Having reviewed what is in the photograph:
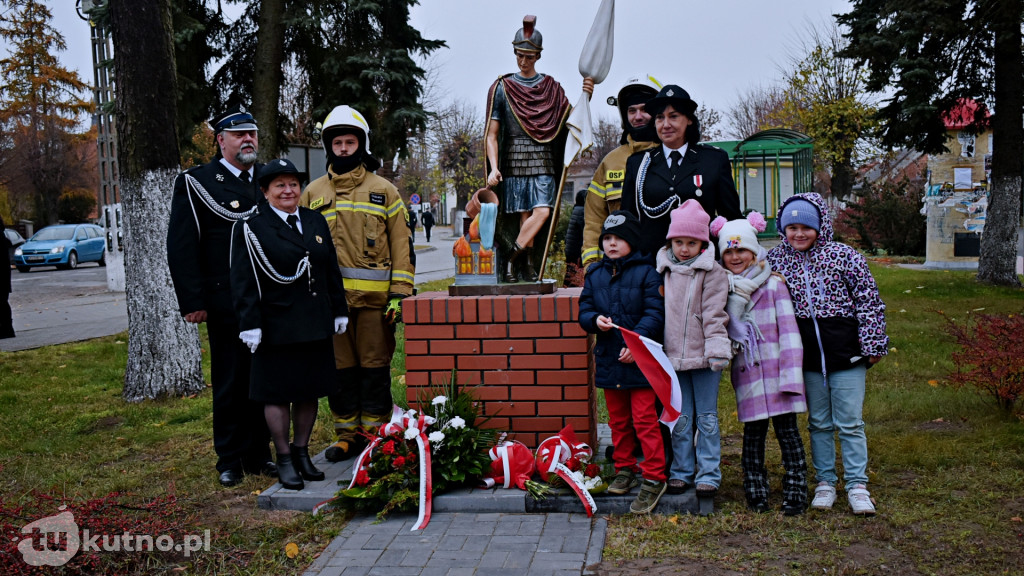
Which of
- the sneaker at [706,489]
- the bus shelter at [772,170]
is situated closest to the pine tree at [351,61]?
the bus shelter at [772,170]

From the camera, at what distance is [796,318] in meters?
4.29


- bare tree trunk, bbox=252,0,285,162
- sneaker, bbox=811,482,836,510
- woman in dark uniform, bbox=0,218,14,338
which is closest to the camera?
sneaker, bbox=811,482,836,510

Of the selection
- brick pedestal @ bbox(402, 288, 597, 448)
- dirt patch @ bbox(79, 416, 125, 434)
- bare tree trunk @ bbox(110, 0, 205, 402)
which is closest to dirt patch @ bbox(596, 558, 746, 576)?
brick pedestal @ bbox(402, 288, 597, 448)

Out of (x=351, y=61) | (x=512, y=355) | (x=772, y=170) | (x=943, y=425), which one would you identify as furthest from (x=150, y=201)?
(x=772, y=170)

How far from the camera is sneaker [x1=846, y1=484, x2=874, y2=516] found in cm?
417

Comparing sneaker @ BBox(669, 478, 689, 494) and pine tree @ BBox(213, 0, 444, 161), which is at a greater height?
pine tree @ BBox(213, 0, 444, 161)

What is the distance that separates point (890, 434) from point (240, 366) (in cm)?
429

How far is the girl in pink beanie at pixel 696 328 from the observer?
415 centimetres

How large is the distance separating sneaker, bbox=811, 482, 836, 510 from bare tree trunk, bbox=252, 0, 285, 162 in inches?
448

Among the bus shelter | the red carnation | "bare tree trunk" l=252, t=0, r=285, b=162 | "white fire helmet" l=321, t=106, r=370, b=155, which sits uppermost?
"bare tree trunk" l=252, t=0, r=285, b=162

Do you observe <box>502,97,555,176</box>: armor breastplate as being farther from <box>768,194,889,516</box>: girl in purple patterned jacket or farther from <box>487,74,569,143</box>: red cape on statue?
<box>768,194,889,516</box>: girl in purple patterned jacket

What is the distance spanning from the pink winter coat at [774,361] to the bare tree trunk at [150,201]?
5266 millimetres

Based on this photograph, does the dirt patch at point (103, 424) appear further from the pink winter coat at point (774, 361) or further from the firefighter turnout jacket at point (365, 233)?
the pink winter coat at point (774, 361)

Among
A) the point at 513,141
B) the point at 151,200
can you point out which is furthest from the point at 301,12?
the point at 513,141
